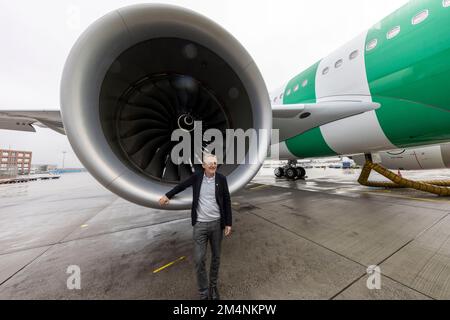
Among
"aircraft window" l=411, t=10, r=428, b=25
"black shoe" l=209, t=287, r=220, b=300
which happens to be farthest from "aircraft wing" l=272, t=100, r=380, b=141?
"black shoe" l=209, t=287, r=220, b=300

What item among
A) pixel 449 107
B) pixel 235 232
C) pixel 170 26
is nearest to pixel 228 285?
pixel 235 232

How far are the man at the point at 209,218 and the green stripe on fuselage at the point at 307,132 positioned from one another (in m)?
3.34

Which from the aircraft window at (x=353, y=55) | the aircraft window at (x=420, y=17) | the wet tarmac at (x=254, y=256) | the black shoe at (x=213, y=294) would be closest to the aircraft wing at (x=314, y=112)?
the aircraft window at (x=353, y=55)

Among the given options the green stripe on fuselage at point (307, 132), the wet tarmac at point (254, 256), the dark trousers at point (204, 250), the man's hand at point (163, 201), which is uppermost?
the green stripe on fuselage at point (307, 132)

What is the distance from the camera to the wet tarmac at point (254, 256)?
1.27 meters

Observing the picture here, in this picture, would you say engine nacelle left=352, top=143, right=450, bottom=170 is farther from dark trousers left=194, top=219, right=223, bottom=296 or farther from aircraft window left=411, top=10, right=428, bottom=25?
dark trousers left=194, top=219, right=223, bottom=296

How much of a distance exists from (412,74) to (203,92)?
2830 millimetres

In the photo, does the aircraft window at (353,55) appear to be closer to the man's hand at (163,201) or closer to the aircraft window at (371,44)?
the aircraft window at (371,44)

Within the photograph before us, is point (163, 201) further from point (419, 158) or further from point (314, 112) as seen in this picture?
point (419, 158)

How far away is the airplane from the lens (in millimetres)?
1408

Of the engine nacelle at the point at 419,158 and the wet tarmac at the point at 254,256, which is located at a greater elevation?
the engine nacelle at the point at 419,158

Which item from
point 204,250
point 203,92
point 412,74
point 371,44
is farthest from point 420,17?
point 204,250

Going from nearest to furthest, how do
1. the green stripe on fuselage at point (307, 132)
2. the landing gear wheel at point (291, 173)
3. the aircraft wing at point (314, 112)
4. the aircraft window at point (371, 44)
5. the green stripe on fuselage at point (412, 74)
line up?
the green stripe on fuselage at point (412, 74) → the aircraft window at point (371, 44) → the aircraft wing at point (314, 112) → the green stripe on fuselage at point (307, 132) → the landing gear wheel at point (291, 173)
